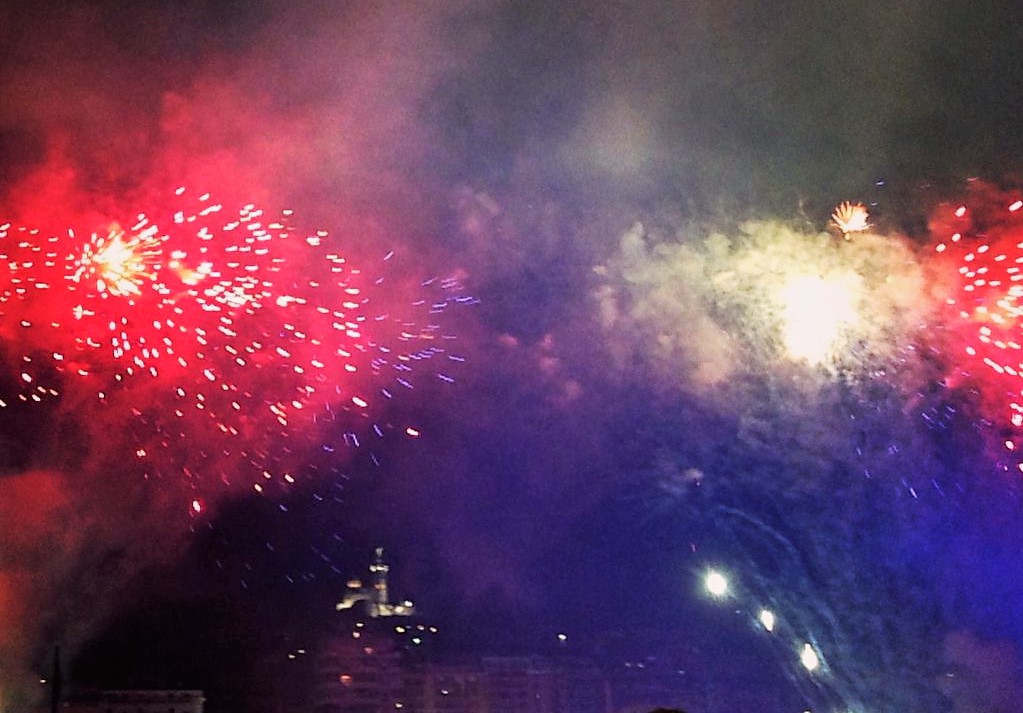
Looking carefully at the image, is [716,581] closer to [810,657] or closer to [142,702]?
[810,657]

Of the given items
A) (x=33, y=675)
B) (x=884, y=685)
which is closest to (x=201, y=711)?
(x=33, y=675)

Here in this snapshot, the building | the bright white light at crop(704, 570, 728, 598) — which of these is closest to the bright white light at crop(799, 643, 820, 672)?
the bright white light at crop(704, 570, 728, 598)

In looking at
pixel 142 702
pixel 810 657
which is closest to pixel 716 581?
pixel 810 657

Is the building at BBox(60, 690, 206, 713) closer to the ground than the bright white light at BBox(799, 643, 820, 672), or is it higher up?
higher up

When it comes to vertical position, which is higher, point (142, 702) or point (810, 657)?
point (142, 702)

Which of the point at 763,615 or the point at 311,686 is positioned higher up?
the point at 311,686

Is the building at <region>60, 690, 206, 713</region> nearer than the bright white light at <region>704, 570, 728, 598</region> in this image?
Answer: No

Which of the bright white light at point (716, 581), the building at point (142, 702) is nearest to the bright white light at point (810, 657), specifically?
the bright white light at point (716, 581)

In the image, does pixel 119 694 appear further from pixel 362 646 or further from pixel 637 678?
pixel 637 678

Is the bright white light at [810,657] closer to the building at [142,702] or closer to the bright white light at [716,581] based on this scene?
the bright white light at [716,581]

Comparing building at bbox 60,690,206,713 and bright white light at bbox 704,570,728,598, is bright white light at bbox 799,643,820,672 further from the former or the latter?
building at bbox 60,690,206,713

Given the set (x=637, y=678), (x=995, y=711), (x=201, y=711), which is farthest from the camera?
(x=637, y=678)
